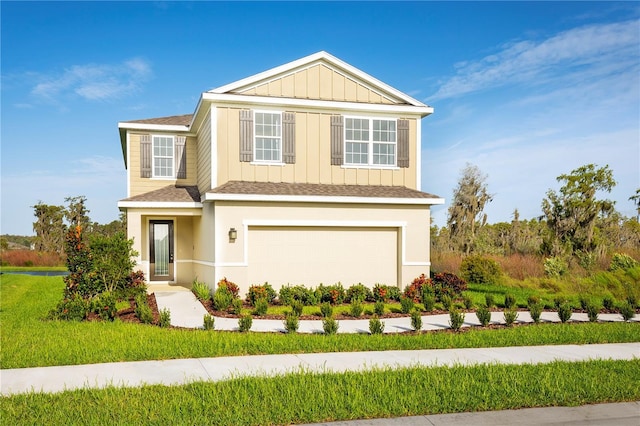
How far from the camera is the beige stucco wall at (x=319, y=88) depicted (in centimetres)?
1700

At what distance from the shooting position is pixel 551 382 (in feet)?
23.5

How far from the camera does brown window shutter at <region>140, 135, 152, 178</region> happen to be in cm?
2023

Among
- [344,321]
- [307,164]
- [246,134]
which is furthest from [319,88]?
[344,321]

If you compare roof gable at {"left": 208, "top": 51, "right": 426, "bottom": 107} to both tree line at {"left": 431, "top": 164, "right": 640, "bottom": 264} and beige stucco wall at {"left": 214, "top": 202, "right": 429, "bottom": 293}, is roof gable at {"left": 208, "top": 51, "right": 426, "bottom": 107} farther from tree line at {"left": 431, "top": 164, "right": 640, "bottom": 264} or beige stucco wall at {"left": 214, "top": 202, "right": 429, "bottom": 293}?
tree line at {"left": 431, "top": 164, "right": 640, "bottom": 264}

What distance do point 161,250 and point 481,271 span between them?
38.7 feet

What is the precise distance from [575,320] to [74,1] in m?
15.3

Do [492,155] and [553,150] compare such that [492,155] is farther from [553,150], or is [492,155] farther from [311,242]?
[311,242]

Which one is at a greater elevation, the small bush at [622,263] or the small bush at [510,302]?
the small bush at [622,263]

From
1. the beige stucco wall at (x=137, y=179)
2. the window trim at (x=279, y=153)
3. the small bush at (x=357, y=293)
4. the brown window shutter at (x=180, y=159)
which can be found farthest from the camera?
the brown window shutter at (x=180, y=159)

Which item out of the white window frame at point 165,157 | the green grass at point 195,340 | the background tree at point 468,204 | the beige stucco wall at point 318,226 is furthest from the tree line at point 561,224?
the white window frame at point 165,157

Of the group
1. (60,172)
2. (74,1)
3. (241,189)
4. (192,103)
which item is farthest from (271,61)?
(60,172)

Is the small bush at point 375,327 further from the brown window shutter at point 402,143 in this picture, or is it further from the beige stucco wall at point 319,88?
the beige stucco wall at point 319,88

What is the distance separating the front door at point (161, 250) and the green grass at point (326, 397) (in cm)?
1396

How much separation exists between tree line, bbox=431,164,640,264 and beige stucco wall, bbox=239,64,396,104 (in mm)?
10590
